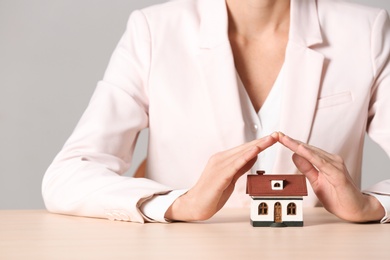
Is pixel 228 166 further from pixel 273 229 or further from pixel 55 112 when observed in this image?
pixel 55 112

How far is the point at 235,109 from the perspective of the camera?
225cm

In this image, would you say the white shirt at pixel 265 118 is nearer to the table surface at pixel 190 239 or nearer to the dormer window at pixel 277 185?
the table surface at pixel 190 239

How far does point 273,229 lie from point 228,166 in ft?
0.50

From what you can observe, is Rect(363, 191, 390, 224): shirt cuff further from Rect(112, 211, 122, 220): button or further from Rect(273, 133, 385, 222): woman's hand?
Rect(112, 211, 122, 220): button

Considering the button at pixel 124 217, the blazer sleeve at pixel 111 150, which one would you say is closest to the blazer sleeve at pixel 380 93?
the blazer sleeve at pixel 111 150

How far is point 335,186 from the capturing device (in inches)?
70.7

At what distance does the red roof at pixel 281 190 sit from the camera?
173cm

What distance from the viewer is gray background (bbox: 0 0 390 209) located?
390 centimetres

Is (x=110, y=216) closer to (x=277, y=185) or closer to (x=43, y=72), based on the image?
(x=277, y=185)

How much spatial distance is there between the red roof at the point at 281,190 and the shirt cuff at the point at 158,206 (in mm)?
192

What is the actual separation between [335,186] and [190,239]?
0.36 m

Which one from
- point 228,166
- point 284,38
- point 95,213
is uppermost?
point 284,38

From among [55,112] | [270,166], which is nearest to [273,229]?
[270,166]

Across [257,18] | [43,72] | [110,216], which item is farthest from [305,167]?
[43,72]
